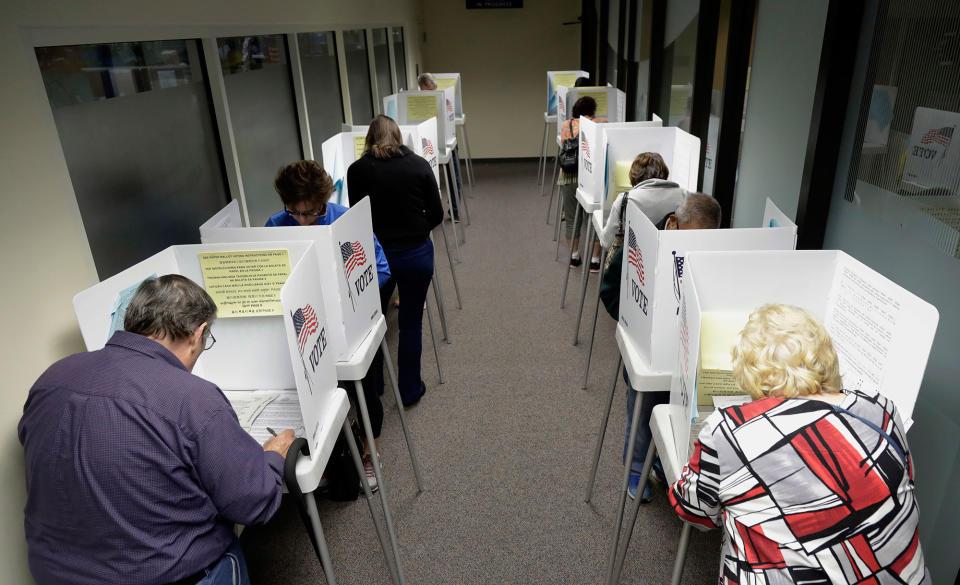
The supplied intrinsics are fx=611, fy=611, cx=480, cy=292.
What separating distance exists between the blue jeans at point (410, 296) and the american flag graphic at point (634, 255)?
3.42 ft

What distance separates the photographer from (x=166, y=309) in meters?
1.25

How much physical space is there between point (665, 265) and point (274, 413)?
1.10 meters

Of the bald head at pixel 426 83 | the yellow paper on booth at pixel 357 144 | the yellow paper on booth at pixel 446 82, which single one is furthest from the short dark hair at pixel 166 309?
the yellow paper on booth at pixel 446 82

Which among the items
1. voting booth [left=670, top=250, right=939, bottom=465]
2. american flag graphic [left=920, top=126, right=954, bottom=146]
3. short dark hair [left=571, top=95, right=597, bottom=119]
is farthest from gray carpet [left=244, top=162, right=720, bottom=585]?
short dark hair [left=571, top=95, right=597, bottom=119]

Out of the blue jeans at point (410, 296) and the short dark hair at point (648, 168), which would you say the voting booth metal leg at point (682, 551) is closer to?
the blue jeans at point (410, 296)

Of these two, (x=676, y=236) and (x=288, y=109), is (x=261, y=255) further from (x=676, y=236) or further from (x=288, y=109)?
(x=288, y=109)

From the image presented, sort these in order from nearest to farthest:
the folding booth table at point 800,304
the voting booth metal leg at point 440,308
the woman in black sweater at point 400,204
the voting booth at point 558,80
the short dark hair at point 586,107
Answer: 1. the folding booth table at point 800,304
2. the woman in black sweater at point 400,204
3. the voting booth metal leg at point 440,308
4. the short dark hair at point 586,107
5. the voting booth at point 558,80

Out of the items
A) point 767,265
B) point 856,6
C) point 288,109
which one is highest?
point 856,6

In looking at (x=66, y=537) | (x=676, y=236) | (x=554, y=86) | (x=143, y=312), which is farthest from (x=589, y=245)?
(x=554, y=86)

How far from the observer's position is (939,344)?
1417 mm

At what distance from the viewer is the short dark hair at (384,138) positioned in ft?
8.27

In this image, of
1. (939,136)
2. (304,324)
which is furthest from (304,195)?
(939,136)

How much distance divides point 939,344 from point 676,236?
639mm

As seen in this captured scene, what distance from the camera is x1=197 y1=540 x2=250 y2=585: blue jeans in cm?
126
